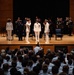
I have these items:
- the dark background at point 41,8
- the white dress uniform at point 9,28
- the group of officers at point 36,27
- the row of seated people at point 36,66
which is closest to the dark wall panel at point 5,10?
the dark background at point 41,8

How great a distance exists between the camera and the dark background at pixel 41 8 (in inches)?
1075

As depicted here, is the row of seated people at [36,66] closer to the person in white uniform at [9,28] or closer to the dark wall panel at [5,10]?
the person in white uniform at [9,28]

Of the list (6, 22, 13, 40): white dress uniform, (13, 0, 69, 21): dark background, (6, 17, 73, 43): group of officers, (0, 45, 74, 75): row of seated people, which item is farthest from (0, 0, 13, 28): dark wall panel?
(0, 45, 74, 75): row of seated people

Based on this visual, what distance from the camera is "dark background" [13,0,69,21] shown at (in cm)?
2730

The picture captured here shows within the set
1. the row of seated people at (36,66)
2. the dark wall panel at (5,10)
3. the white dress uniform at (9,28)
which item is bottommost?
the row of seated people at (36,66)

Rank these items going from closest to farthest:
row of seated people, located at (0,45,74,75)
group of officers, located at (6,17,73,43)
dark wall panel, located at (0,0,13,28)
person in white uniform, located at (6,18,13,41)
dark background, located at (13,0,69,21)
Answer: row of seated people, located at (0,45,74,75) → group of officers, located at (6,17,73,43) → person in white uniform, located at (6,18,13,41) → dark background, located at (13,0,69,21) → dark wall panel, located at (0,0,13,28)

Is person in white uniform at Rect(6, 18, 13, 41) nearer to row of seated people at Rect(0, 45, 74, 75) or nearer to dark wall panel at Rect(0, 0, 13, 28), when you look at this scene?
dark wall panel at Rect(0, 0, 13, 28)

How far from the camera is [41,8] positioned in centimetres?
2762

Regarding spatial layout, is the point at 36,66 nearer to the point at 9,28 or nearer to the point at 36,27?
the point at 36,27

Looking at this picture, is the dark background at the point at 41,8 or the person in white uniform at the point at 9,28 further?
the dark background at the point at 41,8

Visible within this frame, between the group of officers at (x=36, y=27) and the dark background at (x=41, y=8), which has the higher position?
the dark background at (x=41, y=8)

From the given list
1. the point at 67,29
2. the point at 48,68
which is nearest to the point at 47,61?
the point at 48,68

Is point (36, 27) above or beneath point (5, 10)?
beneath

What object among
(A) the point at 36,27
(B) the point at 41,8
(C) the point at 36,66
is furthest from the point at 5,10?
(C) the point at 36,66
